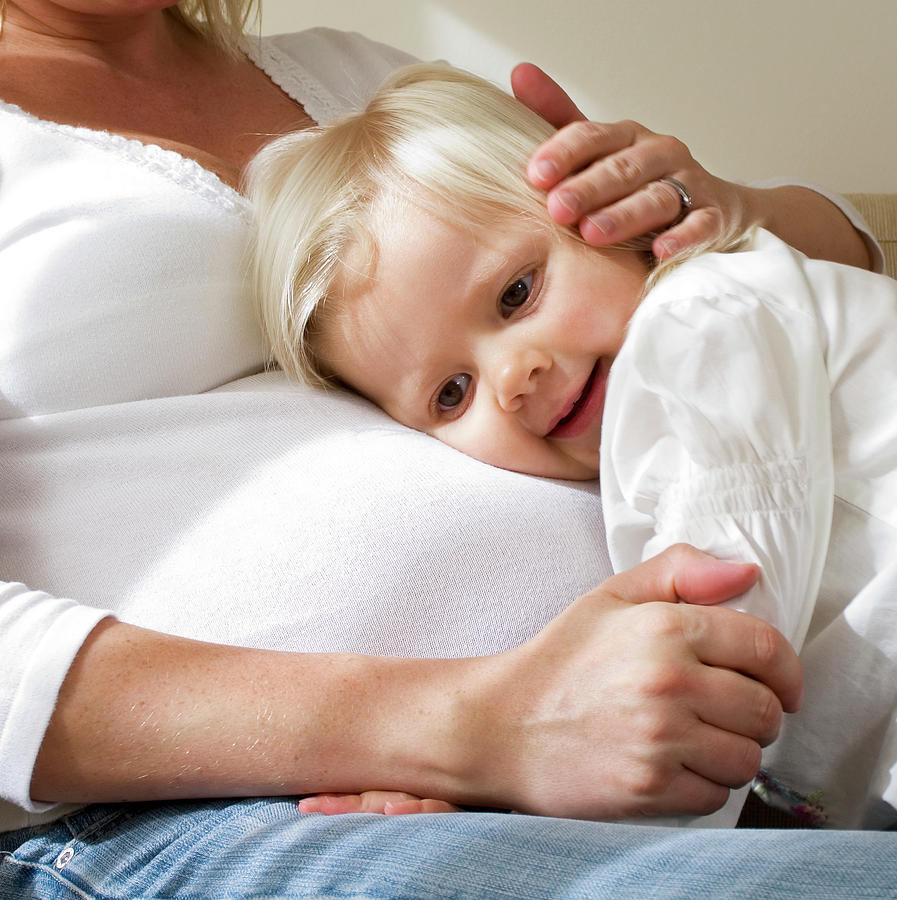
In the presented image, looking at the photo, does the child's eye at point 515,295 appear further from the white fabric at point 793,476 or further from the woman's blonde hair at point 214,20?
the woman's blonde hair at point 214,20

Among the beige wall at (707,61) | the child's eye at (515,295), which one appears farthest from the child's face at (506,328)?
the beige wall at (707,61)

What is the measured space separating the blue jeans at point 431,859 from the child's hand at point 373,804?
17mm

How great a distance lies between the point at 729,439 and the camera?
2.44 ft

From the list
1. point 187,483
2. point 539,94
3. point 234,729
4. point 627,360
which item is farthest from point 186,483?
point 539,94

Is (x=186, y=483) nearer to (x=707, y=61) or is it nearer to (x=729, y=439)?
(x=729, y=439)

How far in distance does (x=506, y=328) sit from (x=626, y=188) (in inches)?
6.9

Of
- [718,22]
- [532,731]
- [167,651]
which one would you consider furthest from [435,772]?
[718,22]

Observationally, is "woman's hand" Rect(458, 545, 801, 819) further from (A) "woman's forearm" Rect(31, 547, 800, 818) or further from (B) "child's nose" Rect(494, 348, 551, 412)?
(B) "child's nose" Rect(494, 348, 551, 412)

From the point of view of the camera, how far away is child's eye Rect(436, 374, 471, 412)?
1008 millimetres

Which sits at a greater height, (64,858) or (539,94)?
(539,94)

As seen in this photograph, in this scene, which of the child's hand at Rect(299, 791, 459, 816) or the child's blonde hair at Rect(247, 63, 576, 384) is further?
the child's blonde hair at Rect(247, 63, 576, 384)

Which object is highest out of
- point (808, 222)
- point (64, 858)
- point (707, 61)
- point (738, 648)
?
point (707, 61)

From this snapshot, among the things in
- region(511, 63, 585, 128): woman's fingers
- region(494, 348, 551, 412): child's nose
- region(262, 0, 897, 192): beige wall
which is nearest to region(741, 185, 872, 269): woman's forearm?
region(511, 63, 585, 128): woman's fingers

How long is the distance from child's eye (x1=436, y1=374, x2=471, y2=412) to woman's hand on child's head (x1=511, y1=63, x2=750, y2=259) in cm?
18
